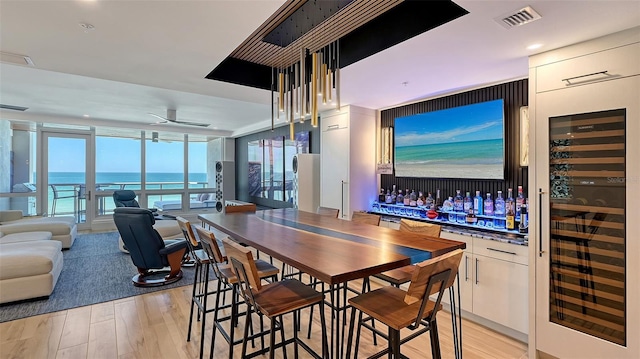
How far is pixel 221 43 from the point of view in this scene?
2.27 meters

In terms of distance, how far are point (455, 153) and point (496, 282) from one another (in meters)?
1.42

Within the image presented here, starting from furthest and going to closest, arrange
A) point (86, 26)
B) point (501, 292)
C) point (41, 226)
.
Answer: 1. point (41, 226)
2. point (501, 292)
3. point (86, 26)

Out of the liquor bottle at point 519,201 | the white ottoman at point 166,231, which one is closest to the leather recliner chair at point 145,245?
the white ottoman at point 166,231

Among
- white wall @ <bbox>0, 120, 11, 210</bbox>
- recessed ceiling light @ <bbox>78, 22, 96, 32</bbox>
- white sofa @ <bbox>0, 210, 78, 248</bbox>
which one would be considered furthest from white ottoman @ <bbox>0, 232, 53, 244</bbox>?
recessed ceiling light @ <bbox>78, 22, 96, 32</bbox>

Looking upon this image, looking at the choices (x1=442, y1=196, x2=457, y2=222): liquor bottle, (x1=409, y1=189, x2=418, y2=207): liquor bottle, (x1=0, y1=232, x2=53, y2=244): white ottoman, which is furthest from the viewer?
(x1=0, y1=232, x2=53, y2=244): white ottoman

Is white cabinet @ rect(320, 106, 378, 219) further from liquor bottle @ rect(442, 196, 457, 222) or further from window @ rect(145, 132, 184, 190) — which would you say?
window @ rect(145, 132, 184, 190)

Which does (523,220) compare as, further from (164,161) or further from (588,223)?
(164,161)

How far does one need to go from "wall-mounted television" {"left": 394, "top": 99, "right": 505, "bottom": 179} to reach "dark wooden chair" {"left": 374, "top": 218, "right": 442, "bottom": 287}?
1.19 meters

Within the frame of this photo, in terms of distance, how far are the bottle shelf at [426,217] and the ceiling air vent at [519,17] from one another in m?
1.70

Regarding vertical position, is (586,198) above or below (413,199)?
above

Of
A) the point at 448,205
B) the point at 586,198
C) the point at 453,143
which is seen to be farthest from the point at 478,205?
the point at 586,198

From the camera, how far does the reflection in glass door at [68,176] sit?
263 inches

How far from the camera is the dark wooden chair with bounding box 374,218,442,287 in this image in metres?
2.12

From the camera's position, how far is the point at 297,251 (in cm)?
167
